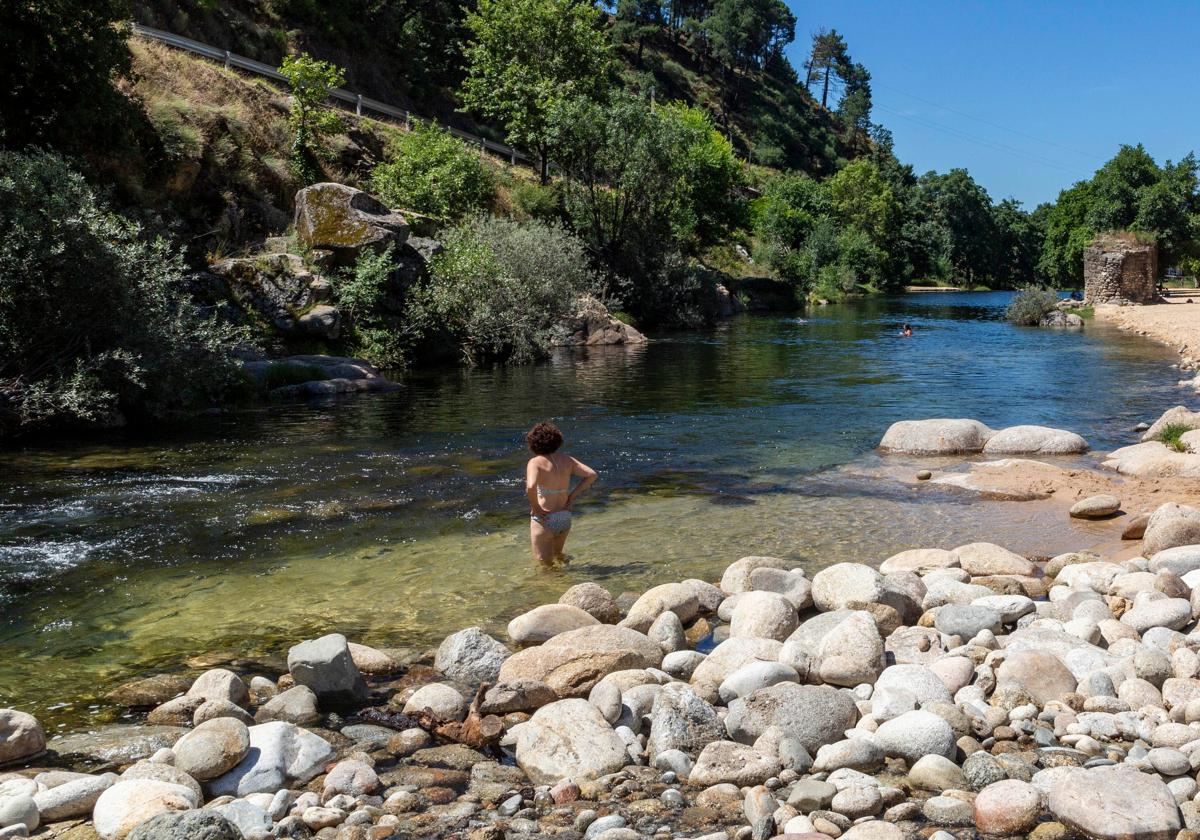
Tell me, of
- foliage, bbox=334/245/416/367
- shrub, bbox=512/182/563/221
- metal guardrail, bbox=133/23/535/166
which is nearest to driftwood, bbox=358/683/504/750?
foliage, bbox=334/245/416/367

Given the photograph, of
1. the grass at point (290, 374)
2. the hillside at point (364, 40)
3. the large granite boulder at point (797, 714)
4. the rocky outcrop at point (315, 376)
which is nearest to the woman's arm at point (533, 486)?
the large granite boulder at point (797, 714)

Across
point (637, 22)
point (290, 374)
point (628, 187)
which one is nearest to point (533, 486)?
point (290, 374)

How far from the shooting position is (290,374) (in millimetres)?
24375

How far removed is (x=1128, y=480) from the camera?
13.9m

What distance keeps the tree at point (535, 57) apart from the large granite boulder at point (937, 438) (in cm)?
3851

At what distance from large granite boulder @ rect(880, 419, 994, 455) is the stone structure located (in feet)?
153

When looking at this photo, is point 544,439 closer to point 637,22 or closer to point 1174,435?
point 1174,435

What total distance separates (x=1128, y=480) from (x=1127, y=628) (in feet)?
24.7

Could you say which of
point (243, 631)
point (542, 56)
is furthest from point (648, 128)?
point (243, 631)

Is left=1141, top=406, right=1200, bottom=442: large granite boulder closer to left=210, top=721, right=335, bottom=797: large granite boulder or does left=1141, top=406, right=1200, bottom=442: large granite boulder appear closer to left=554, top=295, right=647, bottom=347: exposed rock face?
left=210, top=721, right=335, bottom=797: large granite boulder

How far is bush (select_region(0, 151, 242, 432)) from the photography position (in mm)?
17078

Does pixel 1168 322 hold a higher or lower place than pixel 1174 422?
higher

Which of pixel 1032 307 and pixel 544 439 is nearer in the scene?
pixel 544 439

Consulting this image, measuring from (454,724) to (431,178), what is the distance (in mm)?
37064
